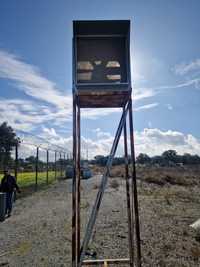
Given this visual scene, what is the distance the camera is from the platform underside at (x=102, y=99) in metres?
3.35

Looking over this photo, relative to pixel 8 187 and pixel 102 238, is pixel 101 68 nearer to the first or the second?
pixel 102 238

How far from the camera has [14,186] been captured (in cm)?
802

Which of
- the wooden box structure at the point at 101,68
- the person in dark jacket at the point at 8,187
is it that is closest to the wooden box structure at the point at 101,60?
the wooden box structure at the point at 101,68

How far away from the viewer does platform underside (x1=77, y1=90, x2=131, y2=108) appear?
3.35 m

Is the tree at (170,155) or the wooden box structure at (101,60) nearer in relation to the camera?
the wooden box structure at (101,60)

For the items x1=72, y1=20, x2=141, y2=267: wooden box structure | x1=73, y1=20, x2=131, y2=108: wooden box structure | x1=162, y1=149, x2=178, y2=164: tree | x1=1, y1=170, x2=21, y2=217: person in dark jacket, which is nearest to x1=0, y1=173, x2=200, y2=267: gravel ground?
x1=1, y1=170, x2=21, y2=217: person in dark jacket

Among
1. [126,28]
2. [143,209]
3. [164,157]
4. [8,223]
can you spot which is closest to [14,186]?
[8,223]

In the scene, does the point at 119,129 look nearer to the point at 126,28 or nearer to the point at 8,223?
the point at 126,28

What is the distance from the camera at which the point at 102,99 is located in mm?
3674

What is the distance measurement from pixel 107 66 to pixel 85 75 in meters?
0.35

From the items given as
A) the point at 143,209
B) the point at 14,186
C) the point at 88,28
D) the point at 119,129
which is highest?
the point at 88,28

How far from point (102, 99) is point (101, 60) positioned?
58cm

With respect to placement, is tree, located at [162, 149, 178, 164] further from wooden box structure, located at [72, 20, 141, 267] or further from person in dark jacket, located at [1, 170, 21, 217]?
wooden box structure, located at [72, 20, 141, 267]

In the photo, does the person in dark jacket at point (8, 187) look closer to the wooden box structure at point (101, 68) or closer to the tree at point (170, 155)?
the wooden box structure at point (101, 68)
